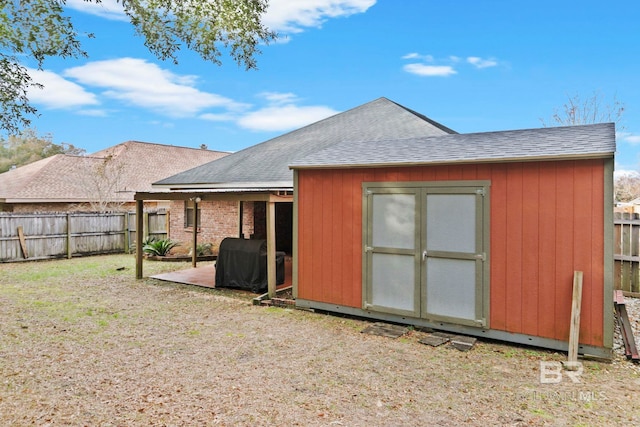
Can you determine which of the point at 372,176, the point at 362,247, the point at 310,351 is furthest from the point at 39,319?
the point at 372,176

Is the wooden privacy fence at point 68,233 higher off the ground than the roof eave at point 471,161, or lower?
lower

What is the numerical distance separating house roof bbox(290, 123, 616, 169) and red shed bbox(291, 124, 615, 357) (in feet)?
0.06

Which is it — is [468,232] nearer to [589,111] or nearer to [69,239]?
[69,239]

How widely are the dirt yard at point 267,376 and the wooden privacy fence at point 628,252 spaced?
14.6 feet

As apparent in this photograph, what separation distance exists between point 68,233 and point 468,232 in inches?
506

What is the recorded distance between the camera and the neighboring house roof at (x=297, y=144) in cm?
1068

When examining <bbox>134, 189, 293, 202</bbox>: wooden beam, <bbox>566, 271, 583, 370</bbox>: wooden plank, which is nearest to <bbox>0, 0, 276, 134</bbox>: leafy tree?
<bbox>134, 189, 293, 202</bbox>: wooden beam

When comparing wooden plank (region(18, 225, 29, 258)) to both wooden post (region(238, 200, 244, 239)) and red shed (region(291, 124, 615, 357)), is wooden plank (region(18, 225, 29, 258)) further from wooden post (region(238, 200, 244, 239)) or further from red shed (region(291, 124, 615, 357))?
red shed (region(291, 124, 615, 357))

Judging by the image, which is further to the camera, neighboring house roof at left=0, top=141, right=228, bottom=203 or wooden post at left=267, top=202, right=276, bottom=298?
neighboring house roof at left=0, top=141, right=228, bottom=203

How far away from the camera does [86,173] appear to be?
21.2 m

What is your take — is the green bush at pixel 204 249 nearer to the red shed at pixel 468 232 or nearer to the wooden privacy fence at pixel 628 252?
the red shed at pixel 468 232

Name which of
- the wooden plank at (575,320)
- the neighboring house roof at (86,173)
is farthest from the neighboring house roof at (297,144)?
the neighboring house roof at (86,173)

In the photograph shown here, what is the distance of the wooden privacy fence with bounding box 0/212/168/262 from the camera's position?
1248cm

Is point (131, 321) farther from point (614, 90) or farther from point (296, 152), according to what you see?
point (614, 90)
